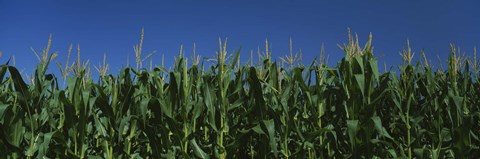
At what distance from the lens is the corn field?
369cm

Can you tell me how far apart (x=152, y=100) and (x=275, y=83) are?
1.07m

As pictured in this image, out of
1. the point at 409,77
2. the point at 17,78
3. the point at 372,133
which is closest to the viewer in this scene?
the point at 17,78

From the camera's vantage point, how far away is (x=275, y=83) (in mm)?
→ 4070

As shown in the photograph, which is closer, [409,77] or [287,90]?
[287,90]

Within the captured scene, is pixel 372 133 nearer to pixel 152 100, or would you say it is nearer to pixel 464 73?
pixel 464 73

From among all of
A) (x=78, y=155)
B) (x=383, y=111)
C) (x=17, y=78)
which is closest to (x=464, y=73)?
(x=383, y=111)

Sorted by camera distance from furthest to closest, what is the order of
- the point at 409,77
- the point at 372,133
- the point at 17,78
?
the point at 409,77
the point at 372,133
the point at 17,78

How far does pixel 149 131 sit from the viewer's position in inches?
149

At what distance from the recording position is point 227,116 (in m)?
3.85

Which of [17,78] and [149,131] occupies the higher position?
[17,78]

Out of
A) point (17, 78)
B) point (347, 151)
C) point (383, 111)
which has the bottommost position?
point (347, 151)

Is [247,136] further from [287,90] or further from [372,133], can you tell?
[372,133]

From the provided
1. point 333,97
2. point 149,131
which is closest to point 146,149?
point 149,131

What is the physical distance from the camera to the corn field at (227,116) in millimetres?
3691
